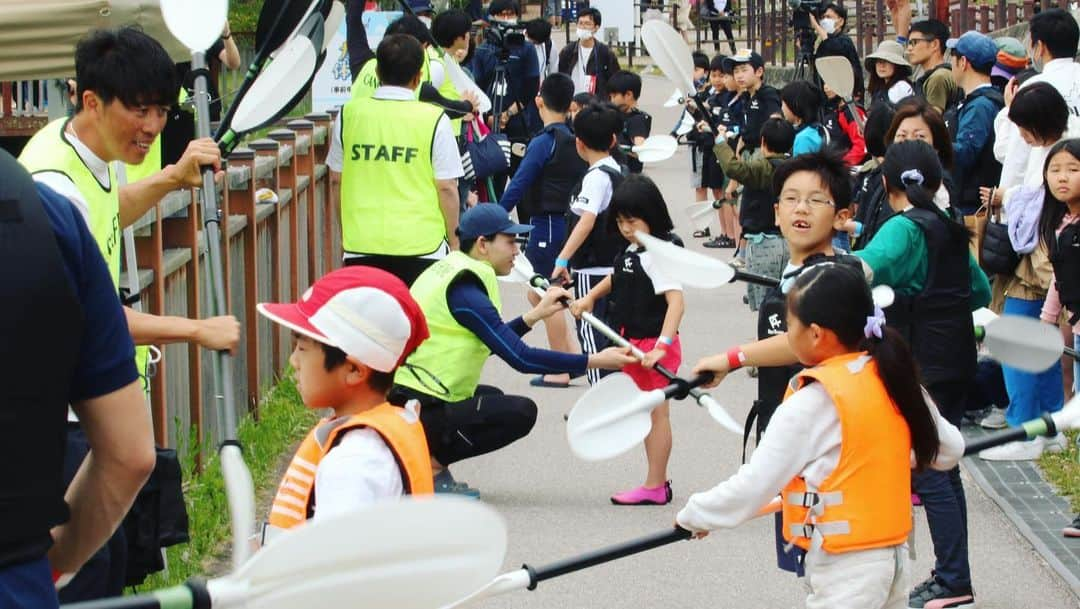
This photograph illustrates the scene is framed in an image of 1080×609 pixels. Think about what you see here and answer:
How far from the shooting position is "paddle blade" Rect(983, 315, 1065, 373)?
506 cm

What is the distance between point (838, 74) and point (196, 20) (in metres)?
6.45

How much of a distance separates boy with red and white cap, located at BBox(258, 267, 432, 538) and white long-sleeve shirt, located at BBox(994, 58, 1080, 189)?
5.33 meters

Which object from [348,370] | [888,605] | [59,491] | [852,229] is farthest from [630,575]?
[59,491]

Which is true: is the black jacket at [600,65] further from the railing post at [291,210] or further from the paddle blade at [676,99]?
the railing post at [291,210]

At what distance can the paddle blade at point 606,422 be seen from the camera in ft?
15.2

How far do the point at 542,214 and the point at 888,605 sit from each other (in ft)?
20.1

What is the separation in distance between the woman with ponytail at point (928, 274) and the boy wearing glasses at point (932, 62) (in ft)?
15.5

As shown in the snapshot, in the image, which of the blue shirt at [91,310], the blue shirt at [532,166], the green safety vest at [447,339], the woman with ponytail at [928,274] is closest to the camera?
the blue shirt at [91,310]

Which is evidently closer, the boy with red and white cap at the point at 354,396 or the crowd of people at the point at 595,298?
the crowd of people at the point at 595,298

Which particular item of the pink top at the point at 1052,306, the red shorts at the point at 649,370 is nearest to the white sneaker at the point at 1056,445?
the pink top at the point at 1052,306

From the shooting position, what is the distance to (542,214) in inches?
403

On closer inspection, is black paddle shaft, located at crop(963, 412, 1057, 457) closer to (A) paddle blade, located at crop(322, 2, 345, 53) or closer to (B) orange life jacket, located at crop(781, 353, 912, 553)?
(B) orange life jacket, located at crop(781, 353, 912, 553)

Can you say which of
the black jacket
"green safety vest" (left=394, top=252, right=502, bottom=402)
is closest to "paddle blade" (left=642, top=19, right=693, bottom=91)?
"green safety vest" (left=394, top=252, right=502, bottom=402)

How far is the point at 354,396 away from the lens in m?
3.70
